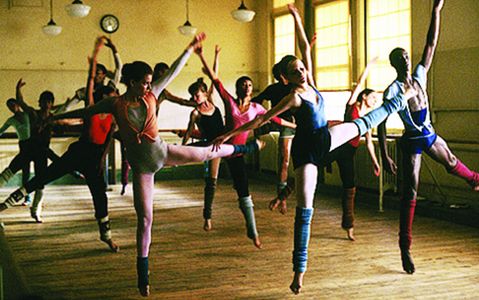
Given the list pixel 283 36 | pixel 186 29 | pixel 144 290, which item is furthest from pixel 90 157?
pixel 283 36

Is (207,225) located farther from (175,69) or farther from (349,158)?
(175,69)

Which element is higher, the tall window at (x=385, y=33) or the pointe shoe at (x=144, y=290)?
the tall window at (x=385, y=33)

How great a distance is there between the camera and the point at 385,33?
909 cm

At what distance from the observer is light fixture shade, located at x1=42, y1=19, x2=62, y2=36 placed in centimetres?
1078

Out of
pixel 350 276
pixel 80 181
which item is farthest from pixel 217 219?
pixel 80 181

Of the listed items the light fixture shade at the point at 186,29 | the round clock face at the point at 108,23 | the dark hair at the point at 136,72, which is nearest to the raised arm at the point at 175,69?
the dark hair at the point at 136,72

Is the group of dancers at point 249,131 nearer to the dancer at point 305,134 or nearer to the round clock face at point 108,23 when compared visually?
the dancer at point 305,134

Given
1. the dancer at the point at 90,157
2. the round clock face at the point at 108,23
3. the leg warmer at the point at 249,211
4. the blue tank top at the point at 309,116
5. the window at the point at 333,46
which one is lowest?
the leg warmer at the point at 249,211

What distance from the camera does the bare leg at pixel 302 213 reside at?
456cm

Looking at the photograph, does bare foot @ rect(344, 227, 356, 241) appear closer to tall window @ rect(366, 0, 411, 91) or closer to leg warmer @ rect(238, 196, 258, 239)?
leg warmer @ rect(238, 196, 258, 239)

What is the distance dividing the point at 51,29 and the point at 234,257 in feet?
21.0

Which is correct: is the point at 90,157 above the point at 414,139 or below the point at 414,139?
below

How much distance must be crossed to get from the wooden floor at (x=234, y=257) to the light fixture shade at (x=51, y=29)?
342 cm

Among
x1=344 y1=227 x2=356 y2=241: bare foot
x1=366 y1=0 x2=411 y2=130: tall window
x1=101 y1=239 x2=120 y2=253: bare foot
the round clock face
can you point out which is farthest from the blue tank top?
the round clock face
